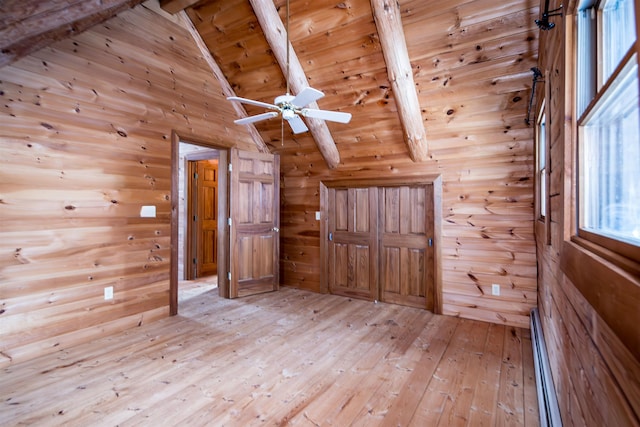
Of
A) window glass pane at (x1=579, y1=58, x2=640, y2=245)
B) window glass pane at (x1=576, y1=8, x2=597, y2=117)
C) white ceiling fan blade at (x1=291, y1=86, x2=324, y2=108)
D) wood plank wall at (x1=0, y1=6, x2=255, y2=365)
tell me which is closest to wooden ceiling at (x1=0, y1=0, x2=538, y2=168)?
wood plank wall at (x1=0, y1=6, x2=255, y2=365)

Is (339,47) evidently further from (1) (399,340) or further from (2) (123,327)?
(2) (123,327)

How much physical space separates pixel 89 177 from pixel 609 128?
3.82 meters

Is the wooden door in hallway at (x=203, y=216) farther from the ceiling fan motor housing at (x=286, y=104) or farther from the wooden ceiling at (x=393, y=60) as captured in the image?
the ceiling fan motor housing at (x=286, y=104)

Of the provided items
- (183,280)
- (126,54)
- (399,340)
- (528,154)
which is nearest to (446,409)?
(399,340)

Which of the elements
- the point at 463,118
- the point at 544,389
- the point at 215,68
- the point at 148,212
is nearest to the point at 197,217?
the point at 148,212

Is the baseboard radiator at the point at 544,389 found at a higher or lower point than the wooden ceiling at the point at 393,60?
lower

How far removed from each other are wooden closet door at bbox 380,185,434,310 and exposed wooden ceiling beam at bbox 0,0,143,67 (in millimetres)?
3662

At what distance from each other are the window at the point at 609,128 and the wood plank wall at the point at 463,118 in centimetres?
174

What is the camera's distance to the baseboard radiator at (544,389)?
1.71 meters

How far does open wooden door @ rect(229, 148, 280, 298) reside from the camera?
15.1 feet

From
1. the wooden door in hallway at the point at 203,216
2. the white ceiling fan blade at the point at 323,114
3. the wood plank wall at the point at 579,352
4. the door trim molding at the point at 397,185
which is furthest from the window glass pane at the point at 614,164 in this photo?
the wooden door in hallway at the point at 203,216

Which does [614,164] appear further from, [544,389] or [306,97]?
[306,97]

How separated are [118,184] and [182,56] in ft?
6.03

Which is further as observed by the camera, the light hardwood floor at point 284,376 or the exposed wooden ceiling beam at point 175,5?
the exposed wooden ceiling beam at point 175,5
